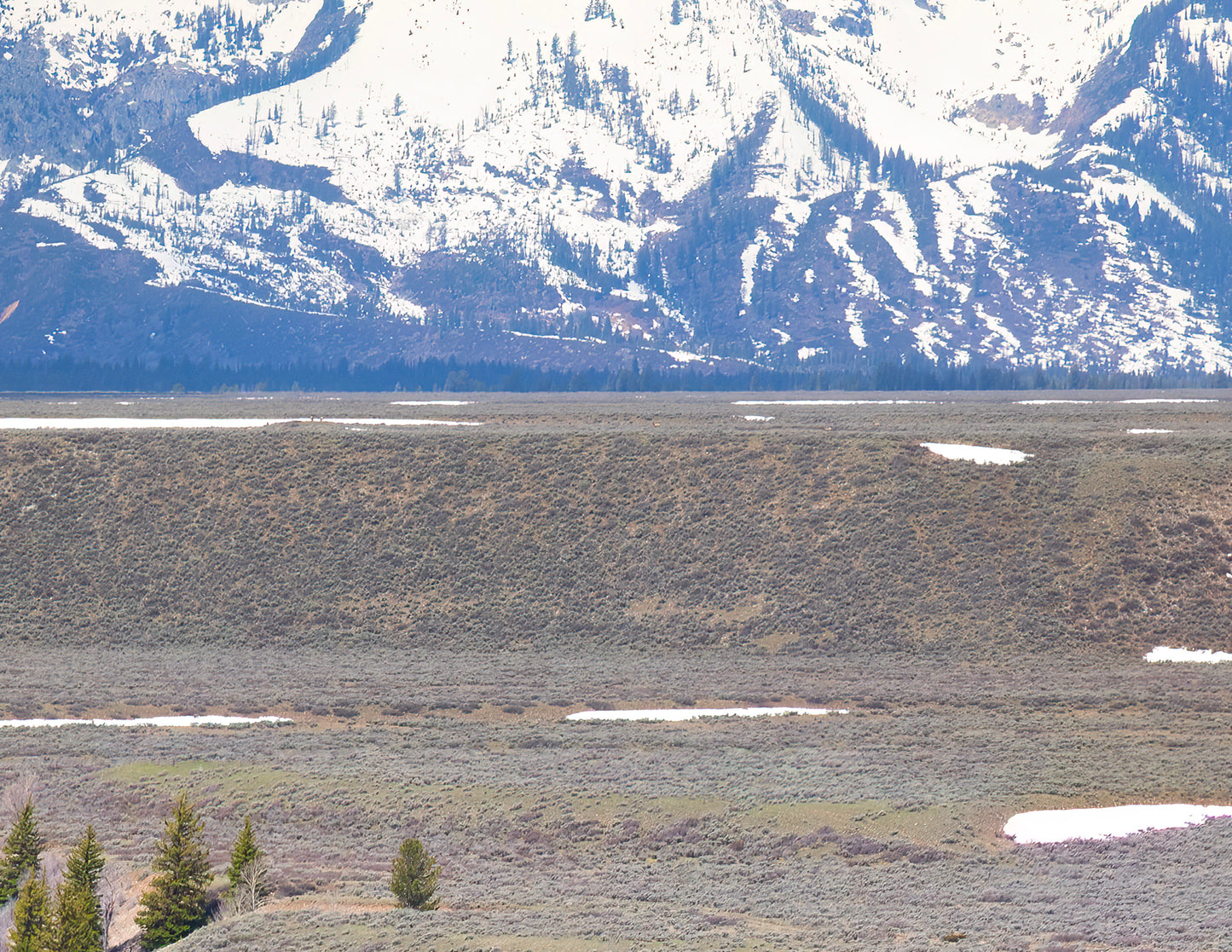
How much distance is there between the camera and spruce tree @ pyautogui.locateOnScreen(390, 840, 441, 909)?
957 inches

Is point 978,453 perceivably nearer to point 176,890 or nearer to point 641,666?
point 641,666

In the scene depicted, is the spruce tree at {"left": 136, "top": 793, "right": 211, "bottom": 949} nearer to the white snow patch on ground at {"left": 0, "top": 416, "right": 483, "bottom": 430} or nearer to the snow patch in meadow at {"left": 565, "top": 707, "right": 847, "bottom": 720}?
the snow patch in meadow at {"left": 565, "top": 707, "right": 847, "bottom": 720}

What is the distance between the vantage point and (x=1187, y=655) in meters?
51.7

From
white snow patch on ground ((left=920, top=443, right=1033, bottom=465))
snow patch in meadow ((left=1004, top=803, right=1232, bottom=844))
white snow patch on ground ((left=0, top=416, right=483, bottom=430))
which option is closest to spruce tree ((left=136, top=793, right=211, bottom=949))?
snow patch in meadow ((left=1004, top=803, right=1232, bottom=844))

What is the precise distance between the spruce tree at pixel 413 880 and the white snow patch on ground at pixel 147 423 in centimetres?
5714

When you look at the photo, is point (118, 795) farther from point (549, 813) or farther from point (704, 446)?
point (704, 446)

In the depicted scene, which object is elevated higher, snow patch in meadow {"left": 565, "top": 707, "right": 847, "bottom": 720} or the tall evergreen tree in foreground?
the tall evergreen tree in foreground

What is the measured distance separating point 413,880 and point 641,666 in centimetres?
2833

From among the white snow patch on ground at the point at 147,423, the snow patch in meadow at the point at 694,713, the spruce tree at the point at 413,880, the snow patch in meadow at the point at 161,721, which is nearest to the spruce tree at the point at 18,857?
the spruce tree at the point at 413,880

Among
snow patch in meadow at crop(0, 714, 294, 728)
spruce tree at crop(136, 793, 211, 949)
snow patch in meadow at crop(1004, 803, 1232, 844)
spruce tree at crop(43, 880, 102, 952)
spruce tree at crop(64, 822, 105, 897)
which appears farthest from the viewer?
snow patch in meadow at crop(0, 714, 294, 728)

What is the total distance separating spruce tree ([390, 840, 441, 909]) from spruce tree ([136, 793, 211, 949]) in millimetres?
3421

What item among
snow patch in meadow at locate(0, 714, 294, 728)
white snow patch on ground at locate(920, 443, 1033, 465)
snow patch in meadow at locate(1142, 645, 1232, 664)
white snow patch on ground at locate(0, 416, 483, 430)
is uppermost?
white snow patch on ground at locate(0, 416, 483, 430)

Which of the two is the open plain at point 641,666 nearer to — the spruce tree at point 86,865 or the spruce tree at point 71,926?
the spruce tree at point 71,926

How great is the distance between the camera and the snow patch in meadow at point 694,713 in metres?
43.3
